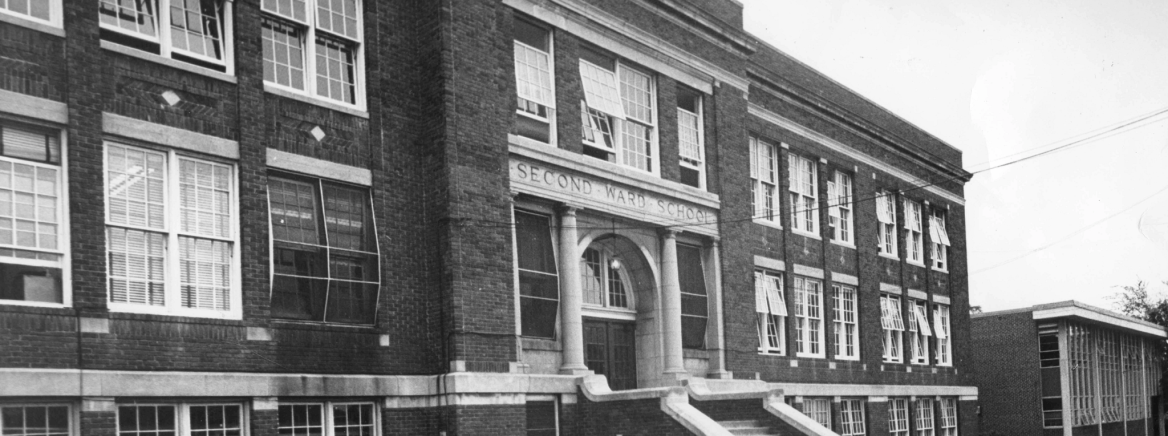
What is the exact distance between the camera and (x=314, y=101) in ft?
55.6

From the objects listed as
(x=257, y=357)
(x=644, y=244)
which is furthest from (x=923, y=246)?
(x=257, y=357)

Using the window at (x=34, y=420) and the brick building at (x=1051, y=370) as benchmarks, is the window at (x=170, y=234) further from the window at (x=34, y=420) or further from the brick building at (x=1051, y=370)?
the brick building at (x=1051, y=370)

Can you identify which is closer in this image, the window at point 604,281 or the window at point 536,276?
the window at point 536,276

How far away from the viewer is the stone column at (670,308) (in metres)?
23.0

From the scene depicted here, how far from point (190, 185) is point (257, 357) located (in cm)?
245

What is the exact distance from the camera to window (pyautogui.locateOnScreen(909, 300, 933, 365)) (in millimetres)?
36719

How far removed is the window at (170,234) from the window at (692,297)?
10782 mm

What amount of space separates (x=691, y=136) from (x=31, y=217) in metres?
14.6

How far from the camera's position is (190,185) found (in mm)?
15227

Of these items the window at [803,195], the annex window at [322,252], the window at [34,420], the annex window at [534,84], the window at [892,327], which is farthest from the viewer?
the window at [892,327]

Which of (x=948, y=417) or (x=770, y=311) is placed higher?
(x=770, y=311)

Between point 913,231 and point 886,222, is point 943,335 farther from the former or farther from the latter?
point 886,222

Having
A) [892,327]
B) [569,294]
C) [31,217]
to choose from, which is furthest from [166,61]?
[892,327]

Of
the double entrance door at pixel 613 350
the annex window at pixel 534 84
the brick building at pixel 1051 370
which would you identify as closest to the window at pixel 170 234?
the annex window at pixel 534 84
